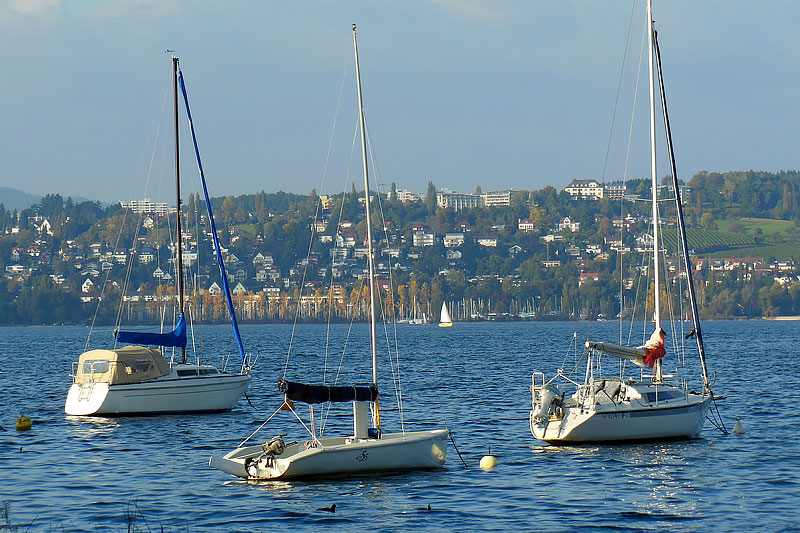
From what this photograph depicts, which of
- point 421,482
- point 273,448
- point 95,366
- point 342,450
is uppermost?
point 95,366

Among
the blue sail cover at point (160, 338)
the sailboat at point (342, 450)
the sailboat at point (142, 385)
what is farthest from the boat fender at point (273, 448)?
the blue sail cover at point (160, 338)

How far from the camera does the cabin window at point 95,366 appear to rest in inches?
1636

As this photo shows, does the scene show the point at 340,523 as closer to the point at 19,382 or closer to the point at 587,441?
the point at 587,441

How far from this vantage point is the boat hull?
110ft

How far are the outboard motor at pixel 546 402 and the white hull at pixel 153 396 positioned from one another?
1380 centimetres

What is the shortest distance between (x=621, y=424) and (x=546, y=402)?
2240 mm

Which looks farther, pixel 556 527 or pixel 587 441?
pixel 587 441

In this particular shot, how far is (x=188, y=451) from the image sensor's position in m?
34.1

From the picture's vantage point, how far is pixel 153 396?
41.8 m

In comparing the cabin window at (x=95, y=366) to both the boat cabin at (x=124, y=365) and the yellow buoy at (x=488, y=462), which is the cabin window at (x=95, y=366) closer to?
the boat cabin at (x=124, y=365)

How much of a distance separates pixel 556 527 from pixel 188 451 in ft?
45.9

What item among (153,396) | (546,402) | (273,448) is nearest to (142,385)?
(153,396)

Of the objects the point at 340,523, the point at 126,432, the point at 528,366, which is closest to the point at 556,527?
the point at 340,523

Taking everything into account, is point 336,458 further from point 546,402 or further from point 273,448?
point 546,402
